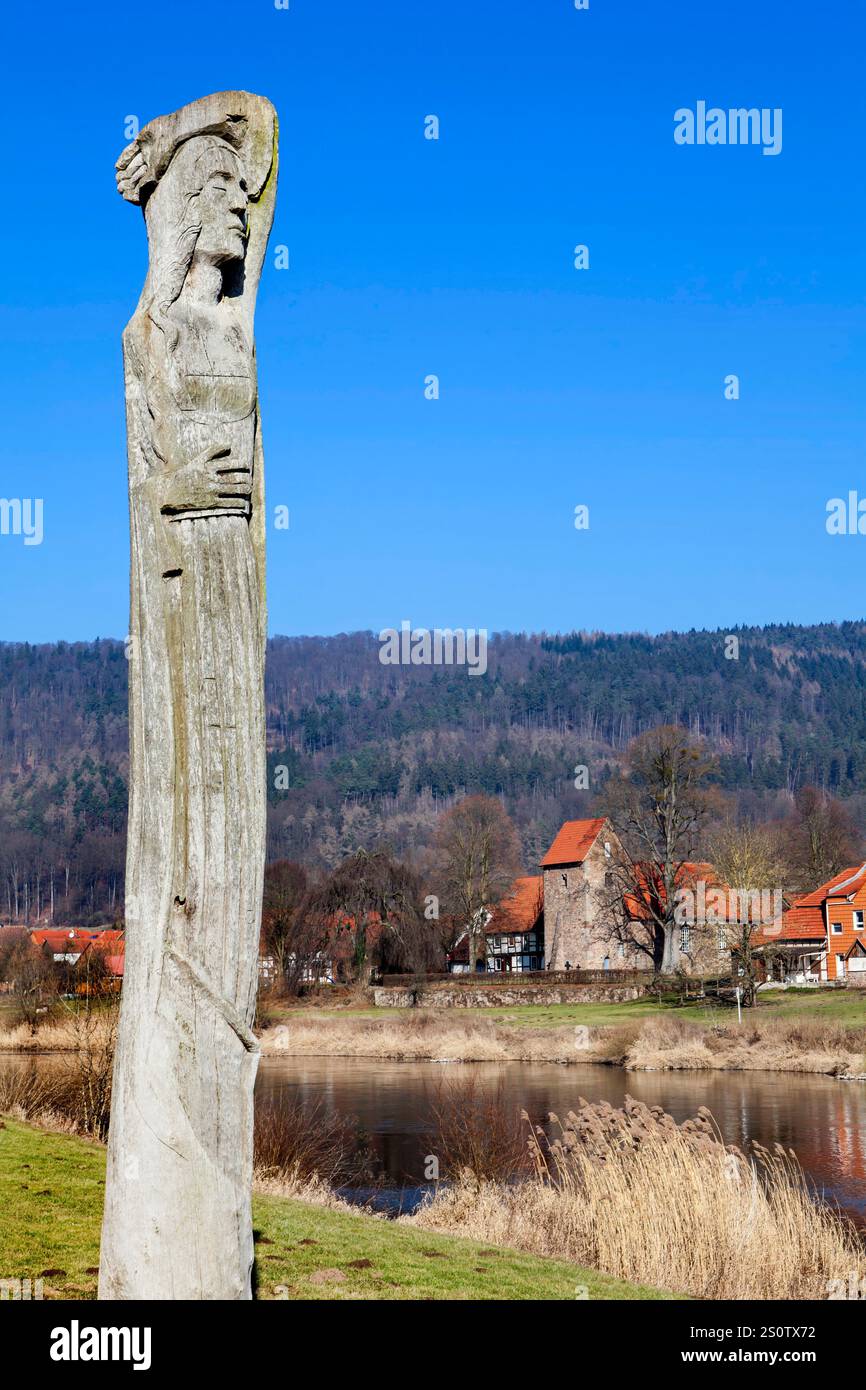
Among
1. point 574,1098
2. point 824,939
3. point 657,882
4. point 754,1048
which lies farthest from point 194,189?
point 824,939

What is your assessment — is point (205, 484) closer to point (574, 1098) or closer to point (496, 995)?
point (574, 1098)

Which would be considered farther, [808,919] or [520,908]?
[520,908]

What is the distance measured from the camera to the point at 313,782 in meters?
195

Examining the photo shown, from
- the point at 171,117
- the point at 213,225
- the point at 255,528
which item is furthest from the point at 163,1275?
the point at 171,117

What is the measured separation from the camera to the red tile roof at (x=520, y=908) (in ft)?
291

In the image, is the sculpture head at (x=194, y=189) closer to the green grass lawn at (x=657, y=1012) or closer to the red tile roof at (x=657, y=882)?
the green grass lawn at (x=657, y=1012)

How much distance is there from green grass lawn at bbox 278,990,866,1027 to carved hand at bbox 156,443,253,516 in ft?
128

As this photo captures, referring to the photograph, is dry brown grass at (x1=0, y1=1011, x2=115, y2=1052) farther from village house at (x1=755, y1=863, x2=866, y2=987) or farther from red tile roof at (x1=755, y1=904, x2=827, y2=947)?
red tile roof at (x1=755, y1=904, x2=827, y2=947)

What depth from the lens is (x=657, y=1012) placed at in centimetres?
5147

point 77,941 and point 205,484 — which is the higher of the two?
point 205,484

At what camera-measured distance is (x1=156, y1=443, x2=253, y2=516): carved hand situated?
5.50m

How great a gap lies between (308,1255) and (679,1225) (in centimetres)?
401

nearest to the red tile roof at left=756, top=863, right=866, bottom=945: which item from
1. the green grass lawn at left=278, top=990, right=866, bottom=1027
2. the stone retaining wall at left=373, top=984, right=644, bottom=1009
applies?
the stone retaining wall at left=373, top=984, right=644, bottom=1009
